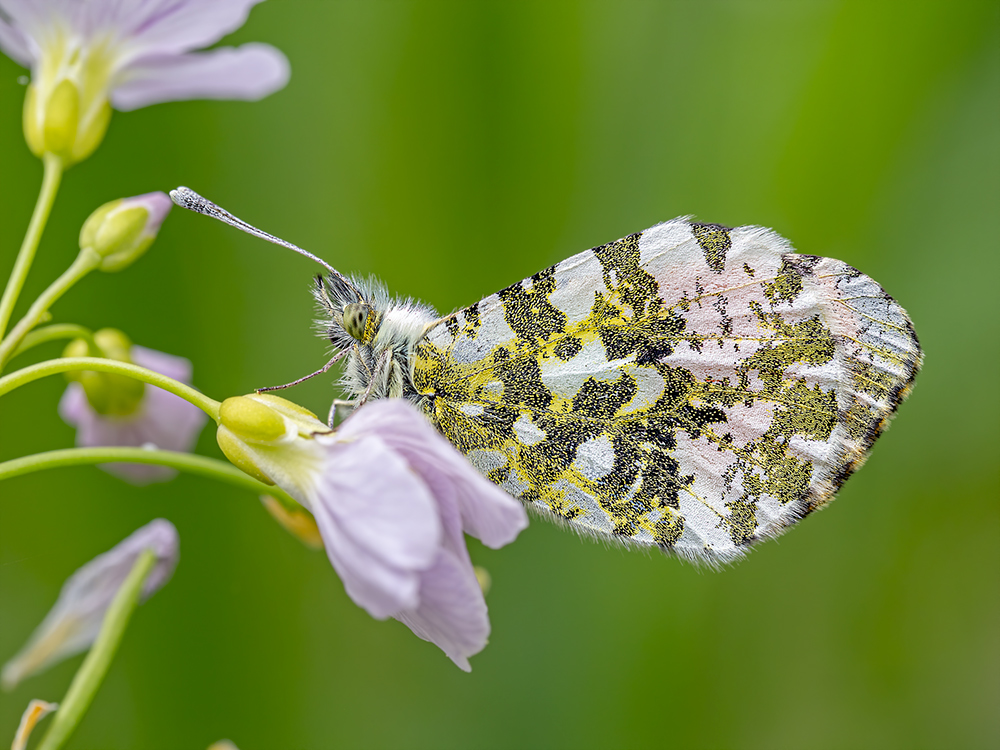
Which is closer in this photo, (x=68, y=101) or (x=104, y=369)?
(x=104, y=369)

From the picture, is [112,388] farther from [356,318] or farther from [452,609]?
[452,609]

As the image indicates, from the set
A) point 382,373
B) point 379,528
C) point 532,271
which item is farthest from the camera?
point 532,271

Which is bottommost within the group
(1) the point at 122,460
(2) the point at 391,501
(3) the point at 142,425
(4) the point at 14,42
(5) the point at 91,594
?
(5) the point at 91,594

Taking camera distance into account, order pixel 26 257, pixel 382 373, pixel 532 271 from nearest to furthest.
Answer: pixel 26 257
pixel 382 373
pixel 532 271

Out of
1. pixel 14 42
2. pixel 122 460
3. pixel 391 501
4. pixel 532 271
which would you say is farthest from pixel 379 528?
pixel 532 271

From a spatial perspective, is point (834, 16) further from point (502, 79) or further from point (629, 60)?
point (502, 79)

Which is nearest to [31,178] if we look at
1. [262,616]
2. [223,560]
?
[223,560]

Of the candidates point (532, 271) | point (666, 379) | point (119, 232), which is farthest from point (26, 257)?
point (532, 271)

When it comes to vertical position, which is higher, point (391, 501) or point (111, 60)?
point (111, 60)
